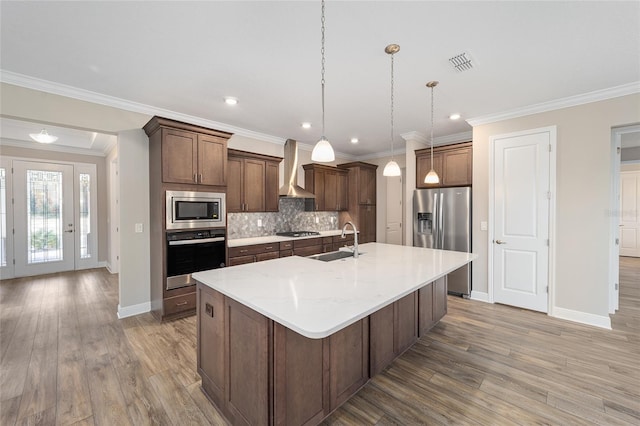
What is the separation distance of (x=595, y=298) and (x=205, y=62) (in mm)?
4996

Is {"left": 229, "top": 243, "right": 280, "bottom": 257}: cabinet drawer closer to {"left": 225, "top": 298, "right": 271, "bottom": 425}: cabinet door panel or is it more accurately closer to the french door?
{"left": 225, "top": 298, "right": 271, "bottom": 425}: cabinet door panel

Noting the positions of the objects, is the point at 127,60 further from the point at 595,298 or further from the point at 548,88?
the point at 595,298

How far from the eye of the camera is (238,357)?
161 cm

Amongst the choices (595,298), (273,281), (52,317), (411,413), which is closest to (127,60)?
(273,281)

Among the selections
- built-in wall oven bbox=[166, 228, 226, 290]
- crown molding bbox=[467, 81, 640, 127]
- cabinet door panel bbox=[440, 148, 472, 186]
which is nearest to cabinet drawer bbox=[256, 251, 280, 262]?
built-in wall oven bbox=[166, 228, 226, 290]

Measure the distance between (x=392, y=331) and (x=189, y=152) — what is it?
311cm

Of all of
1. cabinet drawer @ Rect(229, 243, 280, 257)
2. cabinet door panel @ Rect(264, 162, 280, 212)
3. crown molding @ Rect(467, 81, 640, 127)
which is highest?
crown molding @ Rect(467, 81, 640, 127)

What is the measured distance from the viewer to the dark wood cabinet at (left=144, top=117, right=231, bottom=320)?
3.24 metres

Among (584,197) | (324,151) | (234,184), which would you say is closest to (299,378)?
(324,151)

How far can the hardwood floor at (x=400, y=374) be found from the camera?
71.6 inches

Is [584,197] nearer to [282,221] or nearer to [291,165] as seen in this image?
[291,165]

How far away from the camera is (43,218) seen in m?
5.46

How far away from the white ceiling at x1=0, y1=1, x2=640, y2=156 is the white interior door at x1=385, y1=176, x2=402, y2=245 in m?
2.62

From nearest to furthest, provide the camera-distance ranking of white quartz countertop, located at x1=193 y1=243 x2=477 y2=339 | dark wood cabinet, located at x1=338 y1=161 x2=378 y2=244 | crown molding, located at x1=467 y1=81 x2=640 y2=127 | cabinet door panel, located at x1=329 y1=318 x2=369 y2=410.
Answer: white quartz countertop, located at x1=193 y1=243 x2=477 y2=339 < cabinet door panel, located at x1=329 y1=318 x2=369 y2=410 < crown molding, located at x1=467 y1=81 x2=640 y2=127 < dark wood cabinet, located at x1=338 y1=161 x2=378 y2=244
